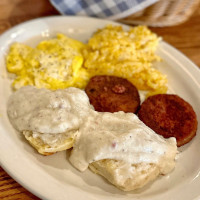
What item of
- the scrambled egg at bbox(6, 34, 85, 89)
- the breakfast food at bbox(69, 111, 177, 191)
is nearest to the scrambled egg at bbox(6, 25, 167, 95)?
the scrambled egg at bbox(6, 34, 85, 89)

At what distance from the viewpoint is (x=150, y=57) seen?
2.88 meters

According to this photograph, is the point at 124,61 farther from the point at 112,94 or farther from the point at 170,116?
the point at 170,116

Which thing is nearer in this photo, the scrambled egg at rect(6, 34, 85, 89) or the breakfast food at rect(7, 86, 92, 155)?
the breakfast food at rect(7, 86, 92, 155)

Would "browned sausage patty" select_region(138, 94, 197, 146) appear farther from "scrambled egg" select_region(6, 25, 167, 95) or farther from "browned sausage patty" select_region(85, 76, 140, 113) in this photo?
"scrambled egg" select_region(6, 25, 167, 95)

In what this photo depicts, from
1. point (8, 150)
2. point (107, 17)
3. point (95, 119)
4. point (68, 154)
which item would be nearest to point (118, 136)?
point (95, 119)

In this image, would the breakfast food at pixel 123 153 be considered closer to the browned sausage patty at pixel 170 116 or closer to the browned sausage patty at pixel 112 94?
the browned sausage patty at pixel 170 116

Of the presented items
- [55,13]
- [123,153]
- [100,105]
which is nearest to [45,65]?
[100,105]

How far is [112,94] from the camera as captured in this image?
2572 mm

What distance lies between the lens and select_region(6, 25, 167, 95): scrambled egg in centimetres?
264

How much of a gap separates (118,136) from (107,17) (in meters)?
1.77

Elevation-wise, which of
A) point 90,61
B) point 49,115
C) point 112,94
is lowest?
point 112,94

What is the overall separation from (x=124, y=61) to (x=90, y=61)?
0.30 metres

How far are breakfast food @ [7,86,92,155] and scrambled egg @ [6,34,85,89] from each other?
0.21 m

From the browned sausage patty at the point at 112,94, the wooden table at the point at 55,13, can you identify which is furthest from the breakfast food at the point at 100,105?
the wooden table at the point at 55,13
